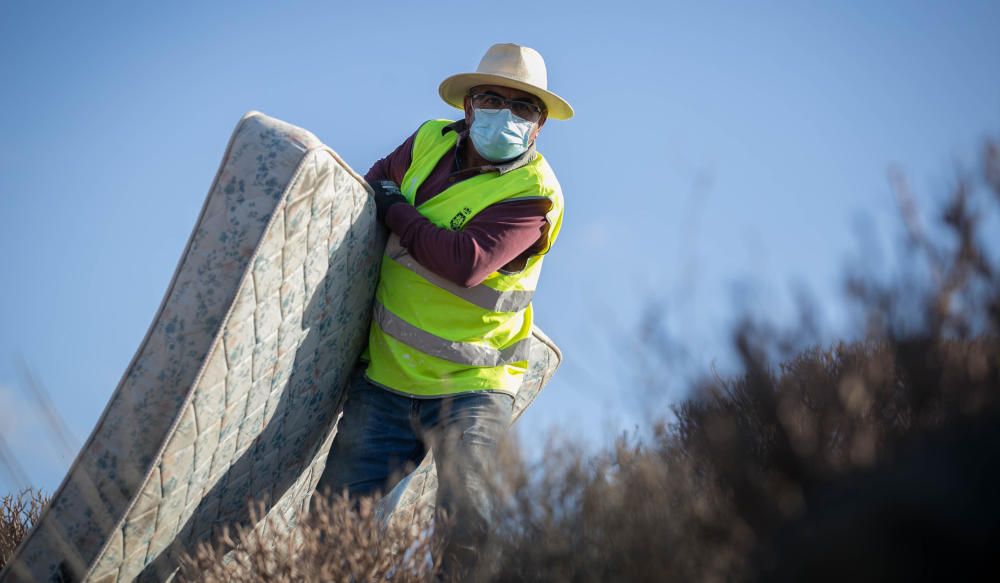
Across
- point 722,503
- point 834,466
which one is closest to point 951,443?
point 834,466

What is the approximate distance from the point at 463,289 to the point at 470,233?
235 mm

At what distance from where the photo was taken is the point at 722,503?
209 centimetres

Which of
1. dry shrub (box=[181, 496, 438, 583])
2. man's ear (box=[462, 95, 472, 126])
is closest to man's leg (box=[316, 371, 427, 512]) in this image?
dry shrub (box=[181, 496, 438, 583])

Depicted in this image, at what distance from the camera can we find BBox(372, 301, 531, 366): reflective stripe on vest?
12.2 feet

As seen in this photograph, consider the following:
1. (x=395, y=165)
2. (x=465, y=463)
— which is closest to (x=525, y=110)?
(x=395, y=165)

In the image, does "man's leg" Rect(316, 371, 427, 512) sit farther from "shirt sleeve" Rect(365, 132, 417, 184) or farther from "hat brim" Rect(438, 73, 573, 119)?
"hat brim" Rect(438, 73, 573, 119)

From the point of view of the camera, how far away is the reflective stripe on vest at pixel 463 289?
12.2ft

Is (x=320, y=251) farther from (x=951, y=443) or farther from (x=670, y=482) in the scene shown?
(x=951, y=443)

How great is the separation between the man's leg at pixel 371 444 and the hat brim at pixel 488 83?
1.45 meters

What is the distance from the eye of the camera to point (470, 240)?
3.63 metres

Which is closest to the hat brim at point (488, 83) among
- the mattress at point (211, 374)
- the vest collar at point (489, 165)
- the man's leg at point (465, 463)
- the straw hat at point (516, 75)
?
the straw hat at point (516, 75)

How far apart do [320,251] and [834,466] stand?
6.52 feet

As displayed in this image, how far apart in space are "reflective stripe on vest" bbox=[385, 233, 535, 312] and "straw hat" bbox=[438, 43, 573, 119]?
90 centimetres

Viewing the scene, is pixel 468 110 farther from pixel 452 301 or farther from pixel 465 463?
pixel 465 463
